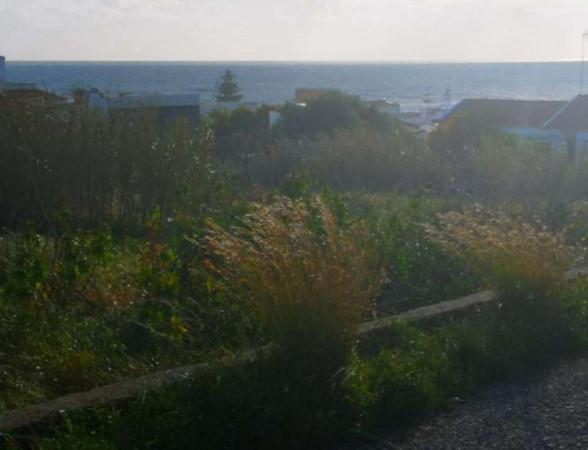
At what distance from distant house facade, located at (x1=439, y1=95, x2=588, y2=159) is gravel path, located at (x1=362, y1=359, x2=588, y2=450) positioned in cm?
2370

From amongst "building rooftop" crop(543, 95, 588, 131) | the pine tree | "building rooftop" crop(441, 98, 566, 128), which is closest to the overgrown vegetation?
"building rooftop" crop(543, 95, 588, 131)

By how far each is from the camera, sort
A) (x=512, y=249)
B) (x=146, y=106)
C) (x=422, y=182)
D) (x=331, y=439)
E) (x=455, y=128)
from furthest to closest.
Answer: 1. (x=455, y=128)
2. (x=422, y=182)
3. (x=146, y=106)
4. (x=512, y=249)
5. (x=331, y=439)

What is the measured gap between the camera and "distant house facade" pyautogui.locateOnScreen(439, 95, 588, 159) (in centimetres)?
3234

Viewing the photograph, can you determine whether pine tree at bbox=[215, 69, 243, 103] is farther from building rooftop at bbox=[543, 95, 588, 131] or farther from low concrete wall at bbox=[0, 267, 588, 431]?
low concrete wall at bbox=[0, 267, 588, 431]

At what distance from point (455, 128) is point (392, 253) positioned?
64.3 ft

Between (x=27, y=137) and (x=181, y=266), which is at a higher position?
(x=27, y=137)

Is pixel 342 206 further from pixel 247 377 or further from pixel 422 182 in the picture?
pixel 422 182

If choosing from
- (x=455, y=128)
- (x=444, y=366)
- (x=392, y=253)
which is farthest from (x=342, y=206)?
(x=455, y=128)

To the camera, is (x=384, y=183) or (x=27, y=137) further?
(x=384, y=183)

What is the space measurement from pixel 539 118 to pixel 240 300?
1366 inches

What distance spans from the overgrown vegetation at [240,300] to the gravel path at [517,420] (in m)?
0.19

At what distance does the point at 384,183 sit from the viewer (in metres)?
21.6

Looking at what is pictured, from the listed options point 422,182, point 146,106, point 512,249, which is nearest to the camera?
point 512,249

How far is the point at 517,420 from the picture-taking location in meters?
6.20
